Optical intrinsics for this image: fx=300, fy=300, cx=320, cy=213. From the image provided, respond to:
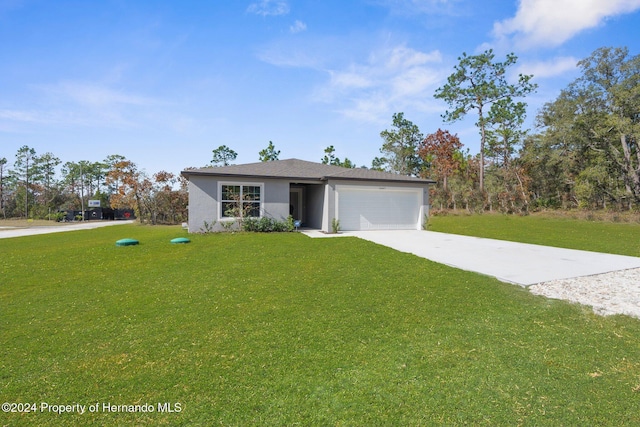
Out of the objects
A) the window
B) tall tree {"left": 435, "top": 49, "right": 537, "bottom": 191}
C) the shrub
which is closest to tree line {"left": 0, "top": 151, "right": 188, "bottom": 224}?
the window

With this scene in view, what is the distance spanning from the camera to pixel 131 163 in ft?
81.8

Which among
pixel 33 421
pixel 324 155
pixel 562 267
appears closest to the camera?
pixel 33 421

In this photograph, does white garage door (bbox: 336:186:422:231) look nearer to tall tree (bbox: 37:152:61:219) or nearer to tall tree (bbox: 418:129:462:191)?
tall tree (bbox: 418:129:462:191)

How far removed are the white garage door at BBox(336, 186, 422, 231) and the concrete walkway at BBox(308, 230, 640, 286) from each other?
413cm

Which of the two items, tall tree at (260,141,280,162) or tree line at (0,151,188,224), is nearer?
tree line at (0,151,188,224)

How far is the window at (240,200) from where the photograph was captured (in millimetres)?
13156

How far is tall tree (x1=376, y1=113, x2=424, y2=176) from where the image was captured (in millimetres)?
38750

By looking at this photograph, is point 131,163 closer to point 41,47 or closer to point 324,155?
point 41,47

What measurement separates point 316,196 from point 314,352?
42.1 feet

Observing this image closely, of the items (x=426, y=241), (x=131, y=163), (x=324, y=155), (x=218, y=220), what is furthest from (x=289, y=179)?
(x=324, y=155)

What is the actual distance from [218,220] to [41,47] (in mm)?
7904

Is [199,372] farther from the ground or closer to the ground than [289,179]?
closer to the ground

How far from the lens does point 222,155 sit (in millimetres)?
40781

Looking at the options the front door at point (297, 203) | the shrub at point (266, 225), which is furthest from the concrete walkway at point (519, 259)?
the front door at point (297, 203)
